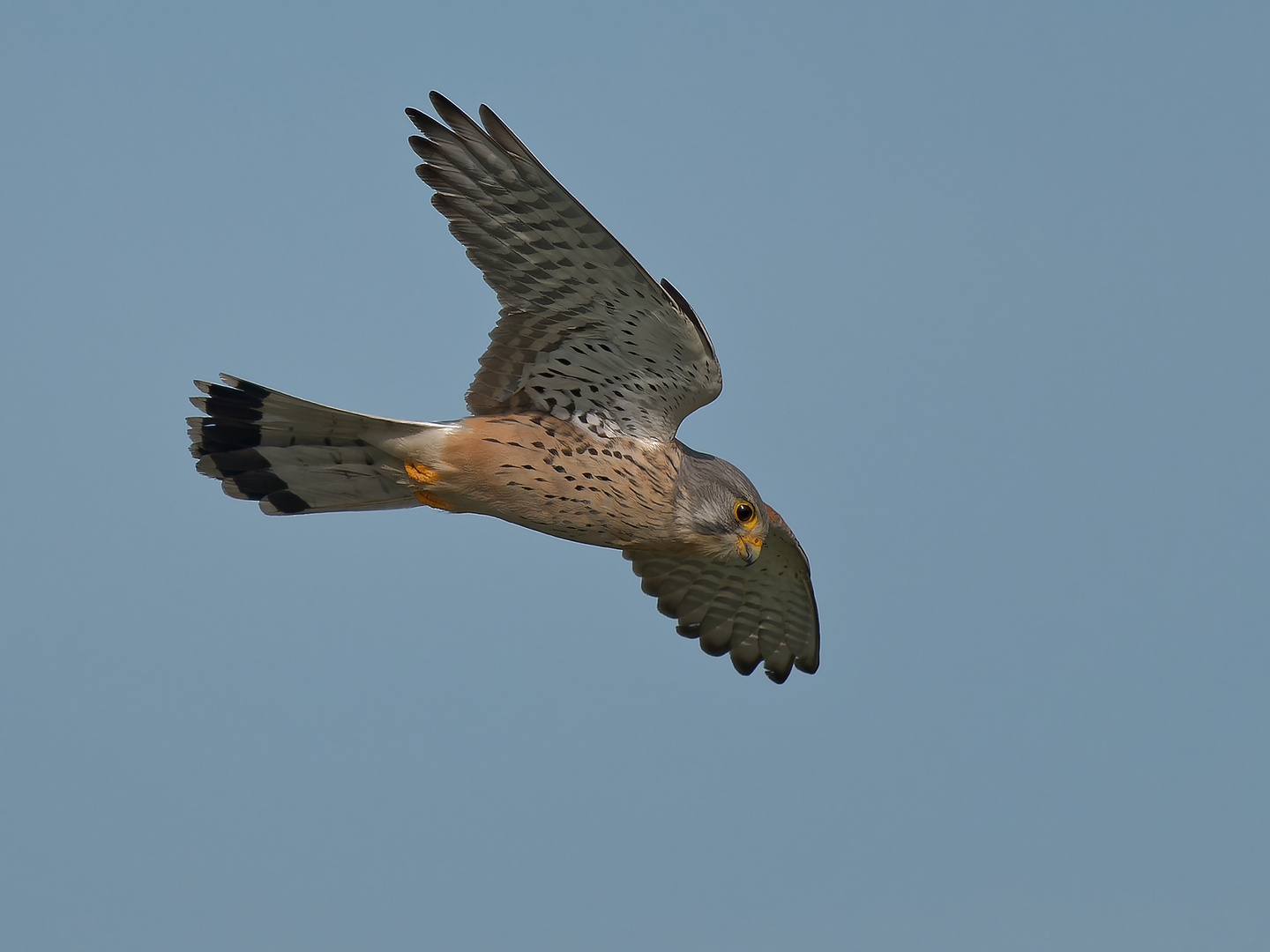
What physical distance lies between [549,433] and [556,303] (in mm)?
714

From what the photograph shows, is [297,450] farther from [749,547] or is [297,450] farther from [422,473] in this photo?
[749,547]

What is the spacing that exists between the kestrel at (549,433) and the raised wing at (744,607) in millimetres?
1821

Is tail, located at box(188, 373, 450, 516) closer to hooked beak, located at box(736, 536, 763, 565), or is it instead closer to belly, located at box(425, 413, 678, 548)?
belly, located at box(425, 413, 678, 548)

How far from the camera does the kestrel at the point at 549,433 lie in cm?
675

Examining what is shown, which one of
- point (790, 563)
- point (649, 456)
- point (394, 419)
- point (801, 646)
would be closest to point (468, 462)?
point (394, 419)

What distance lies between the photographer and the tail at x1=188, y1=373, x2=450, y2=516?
7070mm

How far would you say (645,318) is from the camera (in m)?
6.85

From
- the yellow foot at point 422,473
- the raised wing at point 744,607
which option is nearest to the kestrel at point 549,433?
the yellow foot at point 422,473

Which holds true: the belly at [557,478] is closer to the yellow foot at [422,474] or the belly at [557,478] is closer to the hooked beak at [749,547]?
the yellow foot at [422,474]

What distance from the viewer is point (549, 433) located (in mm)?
7199

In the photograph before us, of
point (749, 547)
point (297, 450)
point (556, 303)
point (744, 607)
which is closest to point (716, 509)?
point (749, 547)

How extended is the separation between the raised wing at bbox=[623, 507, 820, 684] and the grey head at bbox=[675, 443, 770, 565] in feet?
5.54

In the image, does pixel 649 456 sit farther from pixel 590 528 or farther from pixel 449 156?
pixel 449 156

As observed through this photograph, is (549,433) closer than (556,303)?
No
